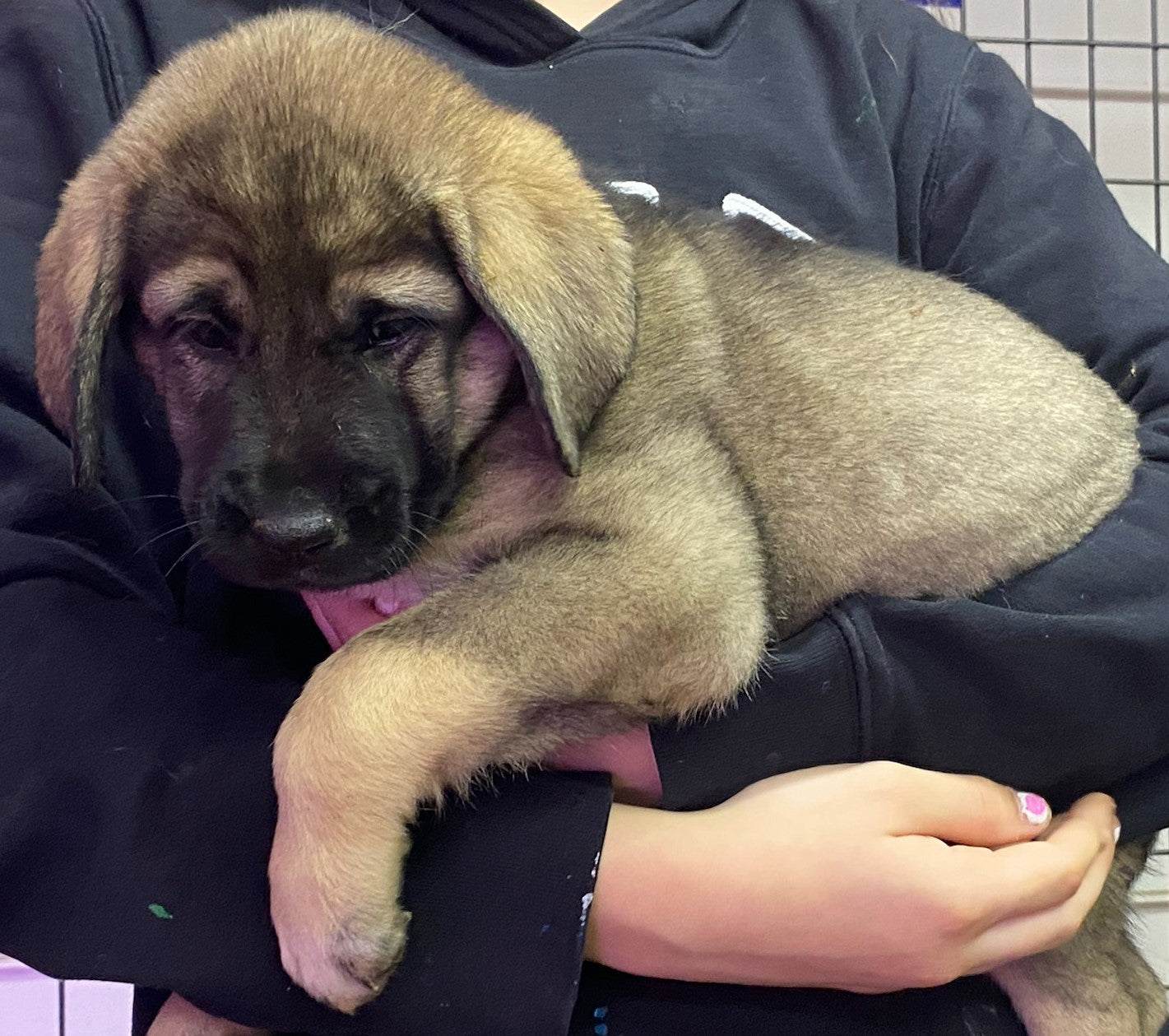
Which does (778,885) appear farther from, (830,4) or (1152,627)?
(830,4)

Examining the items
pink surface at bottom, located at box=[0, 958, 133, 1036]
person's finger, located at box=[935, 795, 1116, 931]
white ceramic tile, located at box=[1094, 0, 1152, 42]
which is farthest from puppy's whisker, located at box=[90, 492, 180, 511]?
white ceramic tile, located at box=[1094, 0, 1152, 42]

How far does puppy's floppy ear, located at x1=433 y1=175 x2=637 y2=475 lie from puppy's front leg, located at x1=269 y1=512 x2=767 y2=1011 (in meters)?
0.17

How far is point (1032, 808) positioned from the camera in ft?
4.71

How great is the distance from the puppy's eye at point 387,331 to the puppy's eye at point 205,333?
16 centimetres

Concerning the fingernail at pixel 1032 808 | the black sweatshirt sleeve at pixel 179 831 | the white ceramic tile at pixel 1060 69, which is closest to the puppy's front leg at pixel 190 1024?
the black sweatshirt sleeve at pixel 179 831

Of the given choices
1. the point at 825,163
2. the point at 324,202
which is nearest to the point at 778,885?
the point at 324,202

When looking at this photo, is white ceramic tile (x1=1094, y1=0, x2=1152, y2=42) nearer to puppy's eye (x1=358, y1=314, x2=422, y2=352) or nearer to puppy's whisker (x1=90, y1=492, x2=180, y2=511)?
puppy's eye (x1=358, y1=314, x2=422, y2=352)

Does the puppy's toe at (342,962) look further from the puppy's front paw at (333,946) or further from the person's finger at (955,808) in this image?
the person's finger at (955,808)

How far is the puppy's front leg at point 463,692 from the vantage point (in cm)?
118

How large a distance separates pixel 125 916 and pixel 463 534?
0.59 metres

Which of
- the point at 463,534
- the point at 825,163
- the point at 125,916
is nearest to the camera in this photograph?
the point at 125,916

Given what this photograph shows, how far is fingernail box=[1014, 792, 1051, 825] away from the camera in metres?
1.43

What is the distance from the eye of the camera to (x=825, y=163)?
6.30ft

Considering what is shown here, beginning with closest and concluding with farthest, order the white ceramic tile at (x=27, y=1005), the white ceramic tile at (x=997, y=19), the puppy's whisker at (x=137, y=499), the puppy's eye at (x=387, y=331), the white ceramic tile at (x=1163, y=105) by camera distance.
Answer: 1. the puppy's eye at (x=387, y=331)
2. the puppy's whisker at (x=137, y=499)
3. the white ceramic tile at (x=27, y=1005)
4. the white ceramic tile at (x=997, y=19)
5. the white ceramic tile at (x=1163, y=105)
